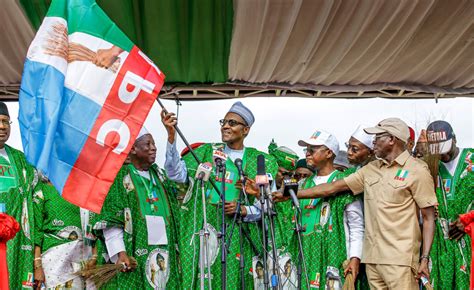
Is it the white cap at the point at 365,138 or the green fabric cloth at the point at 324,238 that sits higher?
the white cap at the point at 365,138

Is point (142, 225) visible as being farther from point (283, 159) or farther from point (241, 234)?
point (283, 159)

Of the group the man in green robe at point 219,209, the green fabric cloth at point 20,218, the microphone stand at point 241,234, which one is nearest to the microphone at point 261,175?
the microphone stand at point 241,234

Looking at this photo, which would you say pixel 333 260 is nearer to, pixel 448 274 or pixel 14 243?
pixel 448 274

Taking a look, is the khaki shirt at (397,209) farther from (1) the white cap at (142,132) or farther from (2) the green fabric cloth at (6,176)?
(2) the green fabric cloth at (6,176)

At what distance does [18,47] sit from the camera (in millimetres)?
6191

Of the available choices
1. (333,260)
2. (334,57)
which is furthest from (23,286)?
(334,57)

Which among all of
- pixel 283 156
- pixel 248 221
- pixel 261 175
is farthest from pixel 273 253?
pixel 283 156

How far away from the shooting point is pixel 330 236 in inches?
226

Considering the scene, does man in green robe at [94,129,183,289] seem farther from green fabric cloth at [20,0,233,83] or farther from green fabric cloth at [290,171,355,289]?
green fabric cloth at [290,171,355,289]

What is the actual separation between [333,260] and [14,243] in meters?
2.45

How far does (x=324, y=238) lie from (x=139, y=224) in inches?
57.8

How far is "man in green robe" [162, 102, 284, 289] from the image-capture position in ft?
18.0

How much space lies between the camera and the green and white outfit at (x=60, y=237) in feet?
18.3

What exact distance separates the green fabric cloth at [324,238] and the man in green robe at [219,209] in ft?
0.94
